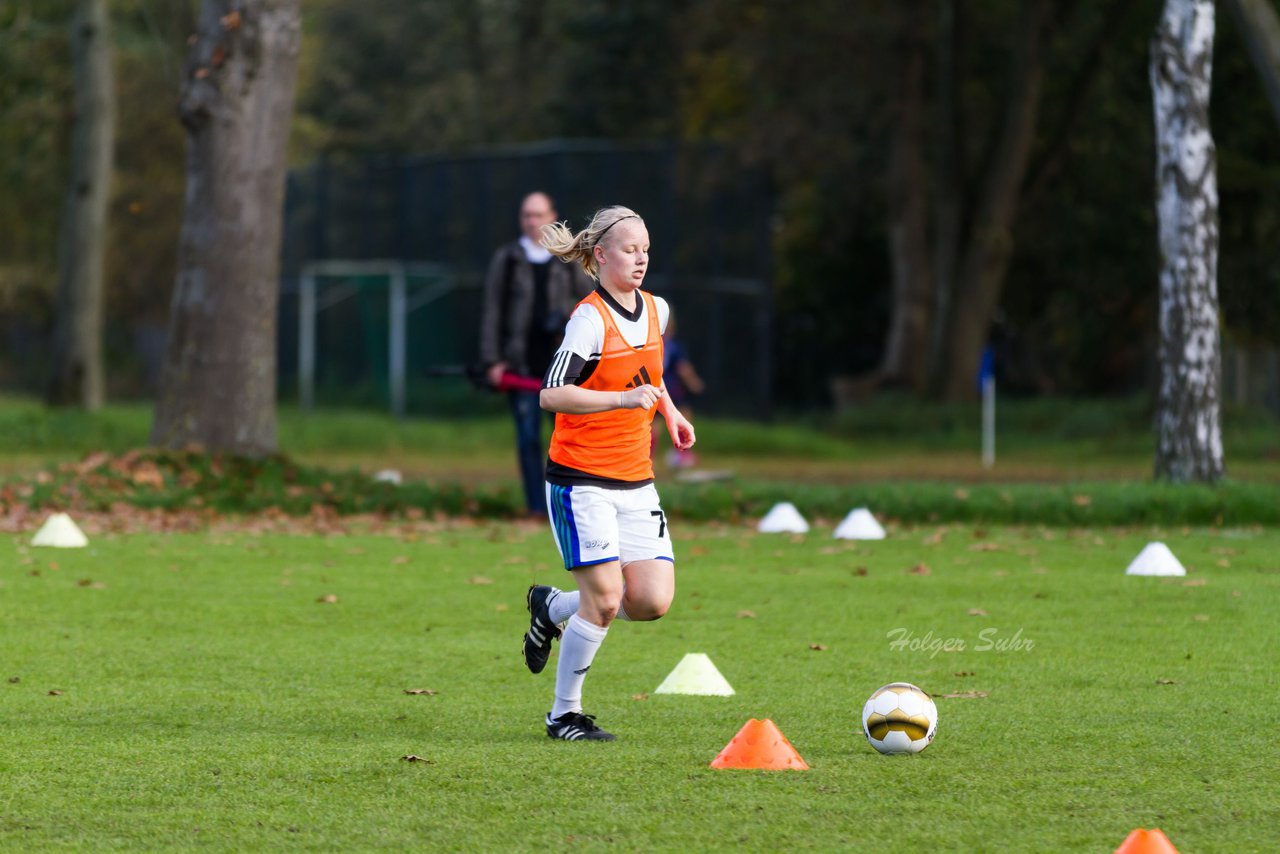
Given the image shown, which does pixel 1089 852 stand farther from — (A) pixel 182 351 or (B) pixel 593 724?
(A) pixel 182 351

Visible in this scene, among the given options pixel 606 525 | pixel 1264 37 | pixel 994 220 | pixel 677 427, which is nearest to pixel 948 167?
pixel 994 220

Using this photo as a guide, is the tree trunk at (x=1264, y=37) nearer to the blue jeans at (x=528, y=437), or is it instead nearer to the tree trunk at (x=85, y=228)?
the blue jeans at (x=528, y=437)

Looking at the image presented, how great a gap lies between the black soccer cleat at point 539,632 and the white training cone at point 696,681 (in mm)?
646

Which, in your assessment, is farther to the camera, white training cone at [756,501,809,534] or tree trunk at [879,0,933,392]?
tree trunk at [879,0,933,392]

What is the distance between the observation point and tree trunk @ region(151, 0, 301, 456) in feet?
54.7

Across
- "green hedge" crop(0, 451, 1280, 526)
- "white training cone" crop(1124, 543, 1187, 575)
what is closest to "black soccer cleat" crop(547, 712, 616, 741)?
"white training cone" crop(1124, 543, 1187, 575)

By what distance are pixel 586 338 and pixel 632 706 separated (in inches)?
61.0

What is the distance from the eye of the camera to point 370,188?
32312mm

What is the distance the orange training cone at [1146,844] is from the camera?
4633 mm

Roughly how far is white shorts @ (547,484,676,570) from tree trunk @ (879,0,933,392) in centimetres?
2625

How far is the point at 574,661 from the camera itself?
689 centimetres

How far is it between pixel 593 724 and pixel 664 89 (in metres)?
37.3

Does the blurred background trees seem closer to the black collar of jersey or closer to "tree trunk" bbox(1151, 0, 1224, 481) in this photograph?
"tree trunk" bbox(1151, 0, 1224, 481)

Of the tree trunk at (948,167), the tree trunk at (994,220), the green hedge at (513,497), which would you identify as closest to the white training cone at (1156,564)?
the green hedge at (513,497)
